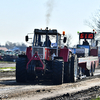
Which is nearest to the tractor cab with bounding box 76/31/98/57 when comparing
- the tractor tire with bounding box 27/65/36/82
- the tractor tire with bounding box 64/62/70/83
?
the tractor tire with bounding box 64/62/70/83

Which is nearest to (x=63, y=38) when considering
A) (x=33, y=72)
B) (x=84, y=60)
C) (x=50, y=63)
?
(x=50, y=63)

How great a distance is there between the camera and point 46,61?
14172 millimetres

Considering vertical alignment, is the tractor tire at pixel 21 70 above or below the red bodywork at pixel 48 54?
below

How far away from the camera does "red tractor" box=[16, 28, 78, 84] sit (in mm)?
13320

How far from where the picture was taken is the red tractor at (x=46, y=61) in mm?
13320

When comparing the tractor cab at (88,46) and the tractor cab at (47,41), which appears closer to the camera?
the tractor cab at (47,41)

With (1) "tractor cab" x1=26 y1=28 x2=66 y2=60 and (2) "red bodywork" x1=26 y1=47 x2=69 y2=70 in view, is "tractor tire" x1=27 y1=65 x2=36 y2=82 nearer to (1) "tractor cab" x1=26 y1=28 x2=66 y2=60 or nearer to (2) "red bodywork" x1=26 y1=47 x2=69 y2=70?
(2) "red bodywork" x1=26 y1=47 x2=69 y2=70

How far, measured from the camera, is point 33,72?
13.3 m

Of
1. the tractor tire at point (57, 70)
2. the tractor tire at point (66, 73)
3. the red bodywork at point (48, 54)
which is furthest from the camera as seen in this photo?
the tractor tire at point (66, 73)

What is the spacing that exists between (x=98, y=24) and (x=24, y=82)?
97.0 ft

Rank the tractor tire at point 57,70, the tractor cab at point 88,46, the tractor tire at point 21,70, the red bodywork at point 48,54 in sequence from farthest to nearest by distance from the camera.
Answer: the tractor cab at point 88,46 < the tractor tire at point 21,70 < the red bodywork at point 48,54 < the tractor tire at point 57,70

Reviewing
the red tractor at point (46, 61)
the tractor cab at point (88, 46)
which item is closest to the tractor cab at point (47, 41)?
the red tractor at point (46, 61)

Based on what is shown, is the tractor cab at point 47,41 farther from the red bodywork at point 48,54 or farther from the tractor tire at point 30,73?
the tractor tire at point 30,73

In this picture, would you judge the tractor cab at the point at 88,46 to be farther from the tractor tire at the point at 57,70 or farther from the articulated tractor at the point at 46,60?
the tractor tire at the point at 57,70
